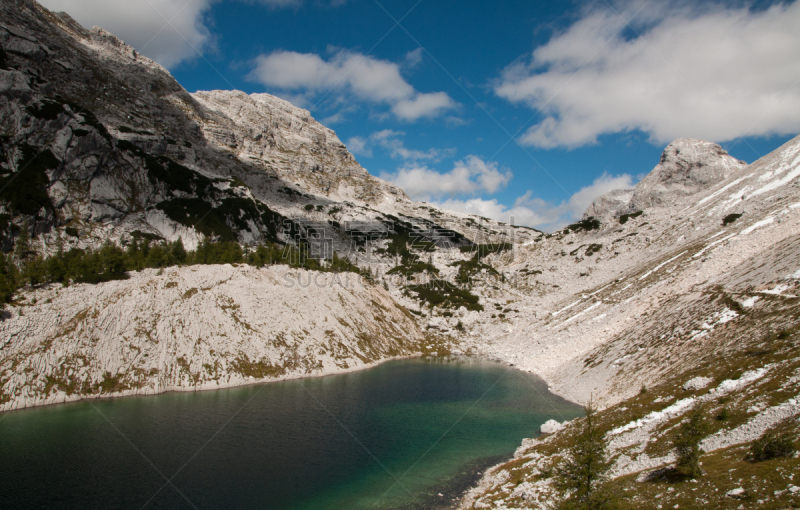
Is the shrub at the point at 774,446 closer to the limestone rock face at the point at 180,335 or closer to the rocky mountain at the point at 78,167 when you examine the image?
the limestone rock face at the point at 180,335

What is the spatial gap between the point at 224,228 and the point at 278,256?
71587 millimetres

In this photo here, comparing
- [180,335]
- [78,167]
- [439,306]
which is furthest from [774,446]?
[78,167]

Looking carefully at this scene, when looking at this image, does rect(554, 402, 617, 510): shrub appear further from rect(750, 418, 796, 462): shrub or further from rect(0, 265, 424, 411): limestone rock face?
rect(0, 265, 424, 411): limestone rock face

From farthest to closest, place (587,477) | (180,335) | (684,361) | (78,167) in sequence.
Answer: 1. (78,167)
2. (180,335)
3. (684,361)
4. (587,477)

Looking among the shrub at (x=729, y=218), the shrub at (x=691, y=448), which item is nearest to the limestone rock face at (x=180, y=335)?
the shrub at (x=691, y=448)

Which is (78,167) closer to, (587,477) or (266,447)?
(266,447)

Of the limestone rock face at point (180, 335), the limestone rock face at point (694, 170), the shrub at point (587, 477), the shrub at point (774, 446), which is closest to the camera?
the shrub at point (774, 446)

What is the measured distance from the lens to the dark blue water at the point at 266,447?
33094mm

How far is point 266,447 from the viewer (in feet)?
141

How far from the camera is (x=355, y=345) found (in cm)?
9538

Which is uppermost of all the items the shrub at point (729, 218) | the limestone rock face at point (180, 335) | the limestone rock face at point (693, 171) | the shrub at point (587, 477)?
the limestone rock face at point (693, 171)

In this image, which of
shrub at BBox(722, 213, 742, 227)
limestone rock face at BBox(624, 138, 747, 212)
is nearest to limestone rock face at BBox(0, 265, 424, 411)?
shrub at BBox(722, 213, 742, 227)

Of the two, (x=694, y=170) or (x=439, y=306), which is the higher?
(x=694, y=170)

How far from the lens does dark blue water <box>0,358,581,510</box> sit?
109 ft
